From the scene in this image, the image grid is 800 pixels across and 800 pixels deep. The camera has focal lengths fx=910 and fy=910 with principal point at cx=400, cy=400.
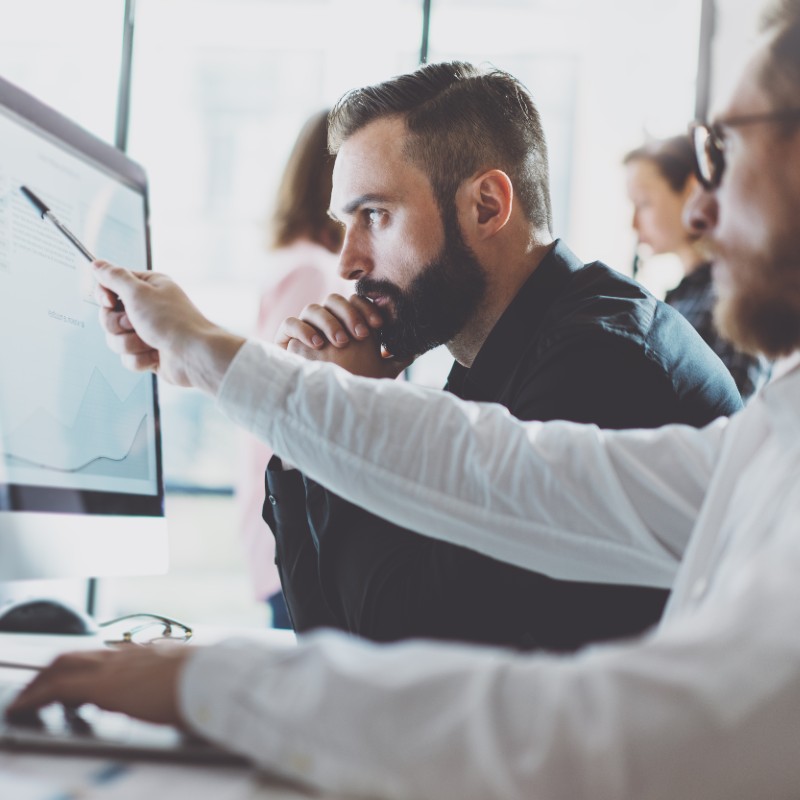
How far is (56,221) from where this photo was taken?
1.01m

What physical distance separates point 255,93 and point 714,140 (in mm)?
4851

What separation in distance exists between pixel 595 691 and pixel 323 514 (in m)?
0.74

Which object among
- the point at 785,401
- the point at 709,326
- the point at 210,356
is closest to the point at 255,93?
the point at 709,326

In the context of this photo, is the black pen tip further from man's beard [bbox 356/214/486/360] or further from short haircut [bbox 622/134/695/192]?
short haircut [bbox 622/134/695/192]

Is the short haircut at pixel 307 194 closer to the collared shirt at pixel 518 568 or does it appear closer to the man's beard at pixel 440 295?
the man's beard at pixel 440 295

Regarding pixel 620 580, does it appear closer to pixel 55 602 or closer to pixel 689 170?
pixel 55 602

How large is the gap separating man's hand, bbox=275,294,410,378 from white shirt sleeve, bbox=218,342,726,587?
1.68ft

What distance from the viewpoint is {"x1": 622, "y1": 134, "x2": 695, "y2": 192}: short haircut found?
2506 mm

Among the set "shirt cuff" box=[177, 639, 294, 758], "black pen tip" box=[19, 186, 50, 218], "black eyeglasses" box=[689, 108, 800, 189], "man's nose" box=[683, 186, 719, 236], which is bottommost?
"shirt cuff" box=[177, 639, 294, 758]

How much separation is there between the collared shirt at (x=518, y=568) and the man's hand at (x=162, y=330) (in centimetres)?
30

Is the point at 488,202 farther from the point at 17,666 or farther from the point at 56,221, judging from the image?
the point at 17,666

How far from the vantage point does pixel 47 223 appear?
1.00 meters

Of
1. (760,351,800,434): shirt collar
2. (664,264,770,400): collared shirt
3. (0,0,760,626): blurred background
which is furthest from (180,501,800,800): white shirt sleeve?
(664,264,770,400): collared shirt

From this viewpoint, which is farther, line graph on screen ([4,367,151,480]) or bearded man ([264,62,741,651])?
bearded man ([264,62,741,651])
